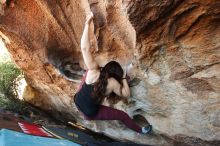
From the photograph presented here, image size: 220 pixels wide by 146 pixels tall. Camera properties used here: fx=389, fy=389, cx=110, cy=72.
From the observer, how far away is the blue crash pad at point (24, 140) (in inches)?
205

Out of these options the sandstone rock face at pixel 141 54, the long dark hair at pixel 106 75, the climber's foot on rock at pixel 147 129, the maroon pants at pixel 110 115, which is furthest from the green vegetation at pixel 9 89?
the long dark hair at pixel 106 75

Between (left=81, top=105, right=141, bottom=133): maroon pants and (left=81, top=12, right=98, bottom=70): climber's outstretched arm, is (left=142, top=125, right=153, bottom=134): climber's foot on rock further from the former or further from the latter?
(left=81, top=12, right=98, bottom=70): climber's outstretched arm

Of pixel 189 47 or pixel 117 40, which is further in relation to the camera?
pixel 117 40

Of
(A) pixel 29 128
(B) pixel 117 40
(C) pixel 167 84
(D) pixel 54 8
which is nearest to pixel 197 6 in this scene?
(C) pixel 167 84

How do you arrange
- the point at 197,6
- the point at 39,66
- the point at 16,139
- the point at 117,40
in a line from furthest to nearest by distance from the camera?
the point at 39,66 → the point at 117,40 → the point at 16,139 → the point at 197,6

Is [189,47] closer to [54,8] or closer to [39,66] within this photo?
[54,8]

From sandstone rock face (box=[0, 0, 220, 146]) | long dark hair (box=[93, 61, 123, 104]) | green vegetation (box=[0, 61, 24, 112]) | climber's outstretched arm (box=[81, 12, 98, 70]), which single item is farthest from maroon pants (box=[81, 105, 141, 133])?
green vegetation (box=[0, 61, 24, 112])

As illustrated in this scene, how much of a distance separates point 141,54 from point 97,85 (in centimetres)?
76

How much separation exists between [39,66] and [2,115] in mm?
1228

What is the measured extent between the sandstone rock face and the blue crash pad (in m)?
1.14

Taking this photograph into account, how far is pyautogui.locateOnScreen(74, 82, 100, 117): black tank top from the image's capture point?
17.5ft

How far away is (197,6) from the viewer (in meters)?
4.14

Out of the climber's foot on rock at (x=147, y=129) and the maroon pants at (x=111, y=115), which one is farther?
the climber's foot on rock at (x=147, y=129)

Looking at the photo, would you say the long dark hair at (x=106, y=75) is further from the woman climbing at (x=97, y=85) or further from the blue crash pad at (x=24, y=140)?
the blue crash pad at (x=24, y=140)
